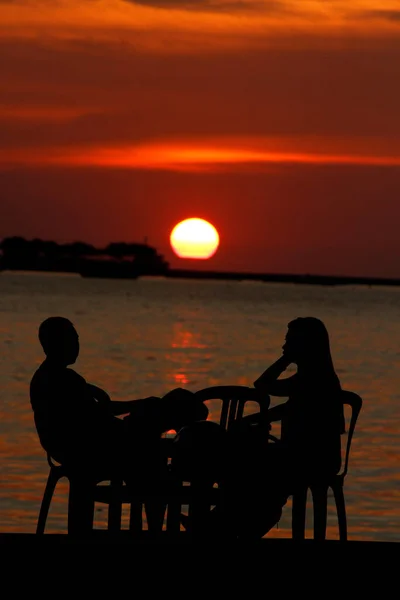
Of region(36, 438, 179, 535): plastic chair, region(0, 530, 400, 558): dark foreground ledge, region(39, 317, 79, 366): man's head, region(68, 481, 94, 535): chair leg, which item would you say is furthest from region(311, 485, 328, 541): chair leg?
region(39, 317, 79, 366): man's head

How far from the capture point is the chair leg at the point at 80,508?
22.5 feet

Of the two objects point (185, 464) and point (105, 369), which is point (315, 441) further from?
point (105, 369)

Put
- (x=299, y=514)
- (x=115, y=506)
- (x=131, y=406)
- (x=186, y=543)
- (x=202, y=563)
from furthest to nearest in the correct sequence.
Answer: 1. (x=299, y=514)
2. (x=131, y=406)
3. (x=115, y=506)
4. (x=186, y=543)
5. (x=202, y=563)

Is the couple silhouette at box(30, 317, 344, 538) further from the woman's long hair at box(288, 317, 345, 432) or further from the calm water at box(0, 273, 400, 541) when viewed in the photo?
the calm water at box(0, 273, 400, 541)

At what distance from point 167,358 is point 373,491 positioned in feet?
91.3

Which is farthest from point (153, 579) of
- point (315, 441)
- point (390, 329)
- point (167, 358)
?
point (390, 329)

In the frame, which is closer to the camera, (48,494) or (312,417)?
(312,417)

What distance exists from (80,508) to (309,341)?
1326mm

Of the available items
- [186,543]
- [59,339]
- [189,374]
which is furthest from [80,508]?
[189,374]

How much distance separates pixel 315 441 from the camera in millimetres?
6867

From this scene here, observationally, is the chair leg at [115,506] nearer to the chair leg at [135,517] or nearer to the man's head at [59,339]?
the chair leg at [135,517]

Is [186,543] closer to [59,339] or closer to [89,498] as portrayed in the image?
[89,498]

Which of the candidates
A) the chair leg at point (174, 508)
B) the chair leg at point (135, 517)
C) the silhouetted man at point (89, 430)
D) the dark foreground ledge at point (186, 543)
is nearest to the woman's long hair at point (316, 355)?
the dark foreground ledge at point (186, 543)

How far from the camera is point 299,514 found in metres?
7.07
